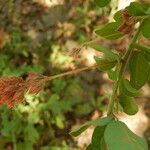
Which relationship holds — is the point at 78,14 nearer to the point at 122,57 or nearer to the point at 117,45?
the point at 117,45

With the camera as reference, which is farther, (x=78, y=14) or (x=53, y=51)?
(x=78, y=14)

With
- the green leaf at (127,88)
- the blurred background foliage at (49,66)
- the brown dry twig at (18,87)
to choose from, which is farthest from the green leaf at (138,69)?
the blurred background foliage at (49,66)

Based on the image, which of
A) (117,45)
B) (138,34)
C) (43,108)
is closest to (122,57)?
(138,34)

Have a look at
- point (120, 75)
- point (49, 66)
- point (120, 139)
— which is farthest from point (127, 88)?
point (49, 66)

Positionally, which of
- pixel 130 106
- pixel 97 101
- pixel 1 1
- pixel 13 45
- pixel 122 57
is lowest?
pixel 97 101

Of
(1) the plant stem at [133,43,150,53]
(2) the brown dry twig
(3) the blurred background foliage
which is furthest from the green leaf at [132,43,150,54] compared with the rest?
(3) the blurred background foliage

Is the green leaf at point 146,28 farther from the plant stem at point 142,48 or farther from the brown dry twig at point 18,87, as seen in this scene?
the brown dry twig at point 18,87

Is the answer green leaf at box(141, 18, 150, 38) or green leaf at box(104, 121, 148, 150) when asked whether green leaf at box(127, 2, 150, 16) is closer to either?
green leaf at box(141, 18, 150, 38)
